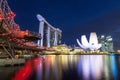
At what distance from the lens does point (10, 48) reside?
6450 centimetres

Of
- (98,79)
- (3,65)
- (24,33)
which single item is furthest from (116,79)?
(24,33)

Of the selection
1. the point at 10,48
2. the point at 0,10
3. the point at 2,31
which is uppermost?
the point at 0,10

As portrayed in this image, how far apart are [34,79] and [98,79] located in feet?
26.0

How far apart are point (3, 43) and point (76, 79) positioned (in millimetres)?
37060

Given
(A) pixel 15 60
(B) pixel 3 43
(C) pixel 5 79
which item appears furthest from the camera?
(B) pixel 3 43

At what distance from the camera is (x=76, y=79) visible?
103 feet

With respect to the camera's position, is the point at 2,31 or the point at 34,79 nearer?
the point at 34,79

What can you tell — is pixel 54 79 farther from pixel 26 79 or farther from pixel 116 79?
pixel 116 79

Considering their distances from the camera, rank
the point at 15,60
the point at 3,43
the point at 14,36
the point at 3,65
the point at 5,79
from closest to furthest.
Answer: the point at 5,79, the point at 3,65, the point at 15,60, the point at 3,43, the point at 14,36

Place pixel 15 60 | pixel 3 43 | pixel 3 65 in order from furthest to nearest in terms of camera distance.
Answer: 1. pixel 3 43
2. pixel 15 60
3. pixel 3 65

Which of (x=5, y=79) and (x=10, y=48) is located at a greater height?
(x=10, y=48)

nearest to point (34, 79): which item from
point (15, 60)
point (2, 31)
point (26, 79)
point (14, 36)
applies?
point (26, 79)

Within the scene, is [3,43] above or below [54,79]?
above

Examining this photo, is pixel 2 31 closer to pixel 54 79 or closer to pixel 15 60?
pixel 15 60
